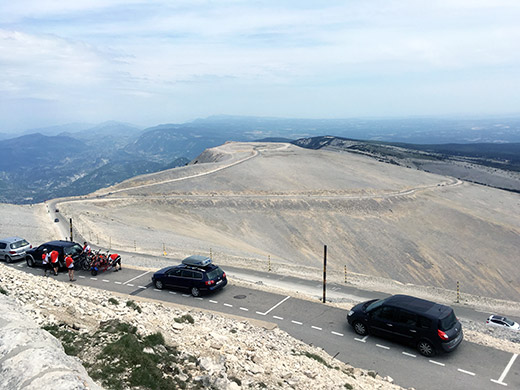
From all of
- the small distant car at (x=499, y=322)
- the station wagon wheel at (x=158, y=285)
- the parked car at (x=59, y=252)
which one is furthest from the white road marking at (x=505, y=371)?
the parked car at (x=59, y=252)

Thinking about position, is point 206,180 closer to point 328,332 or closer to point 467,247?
point 467,247

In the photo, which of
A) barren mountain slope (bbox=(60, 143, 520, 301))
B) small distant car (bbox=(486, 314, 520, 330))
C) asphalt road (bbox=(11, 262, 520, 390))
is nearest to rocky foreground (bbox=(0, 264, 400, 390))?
asphalt road (bbox=(11, 262, 520, 390))

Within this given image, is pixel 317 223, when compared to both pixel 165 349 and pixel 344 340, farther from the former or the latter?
pixel 165 349

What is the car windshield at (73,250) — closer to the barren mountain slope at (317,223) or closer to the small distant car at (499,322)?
the barren mountain slope at (317,223)

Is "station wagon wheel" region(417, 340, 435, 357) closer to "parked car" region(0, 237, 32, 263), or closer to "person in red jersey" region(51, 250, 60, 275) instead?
"person in red jersey" region(51, 250, 60, 275)

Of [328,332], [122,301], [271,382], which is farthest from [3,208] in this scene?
[271,382]
